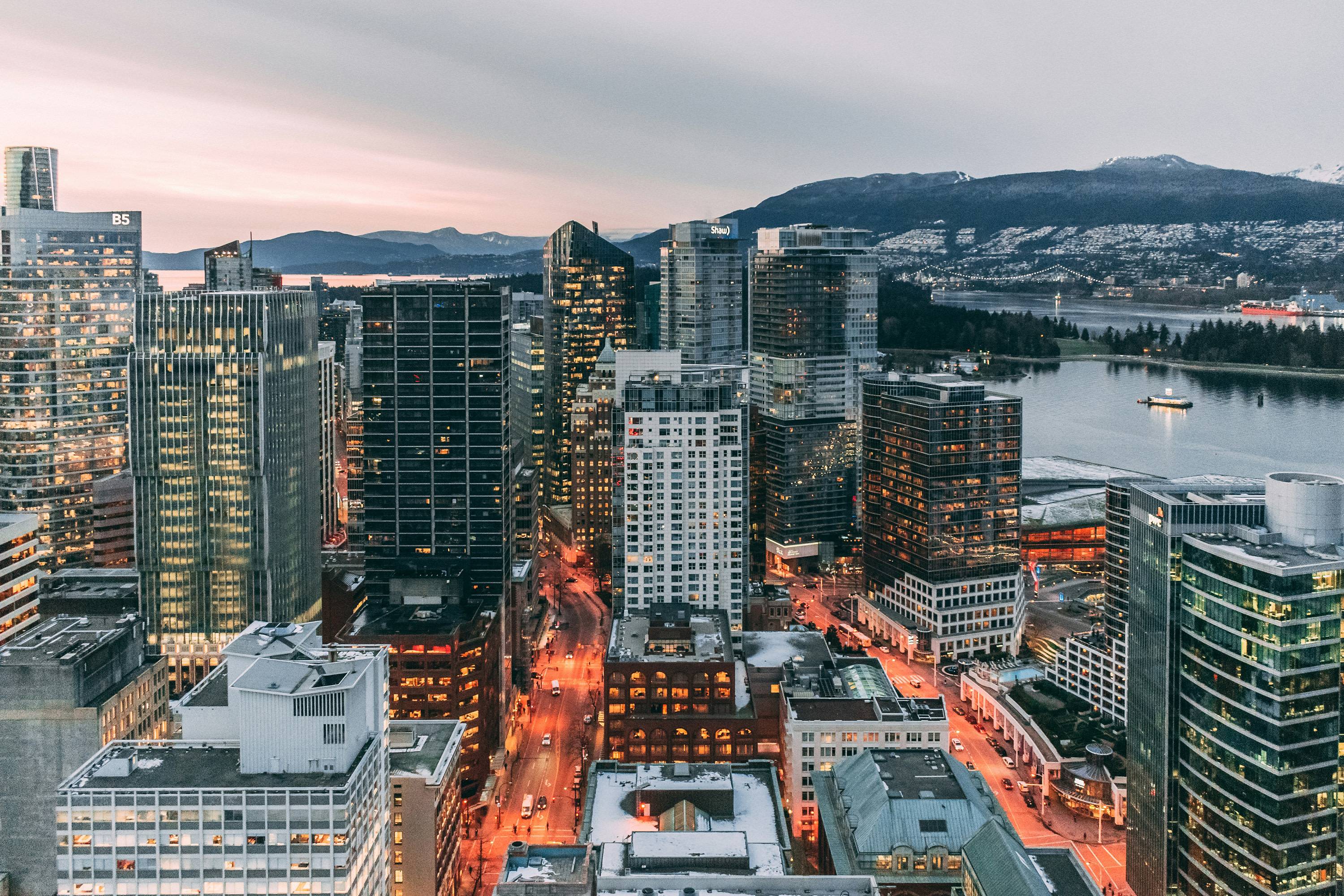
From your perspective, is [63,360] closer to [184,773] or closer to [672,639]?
[672,639]

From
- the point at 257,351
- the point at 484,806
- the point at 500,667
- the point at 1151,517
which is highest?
the point at 257,351

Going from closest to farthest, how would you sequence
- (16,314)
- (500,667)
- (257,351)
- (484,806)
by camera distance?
1. (484,806)
2. (500,667)
3. (257,351)
4. (16,314)

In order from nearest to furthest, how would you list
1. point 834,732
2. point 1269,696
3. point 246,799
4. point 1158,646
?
point 246,799, point 1269,696, point 1158,646, point 834,732

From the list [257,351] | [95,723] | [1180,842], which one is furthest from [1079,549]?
[95,723]

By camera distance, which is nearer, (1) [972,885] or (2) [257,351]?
(1) [972,885]

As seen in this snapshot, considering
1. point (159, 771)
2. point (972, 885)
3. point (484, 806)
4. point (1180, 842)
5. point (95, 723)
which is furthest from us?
point (484, 806)

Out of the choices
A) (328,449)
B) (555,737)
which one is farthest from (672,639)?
(328,449)

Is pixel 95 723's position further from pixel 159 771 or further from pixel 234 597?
pixel 234 597

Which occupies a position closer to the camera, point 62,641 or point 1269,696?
point 1269,696
